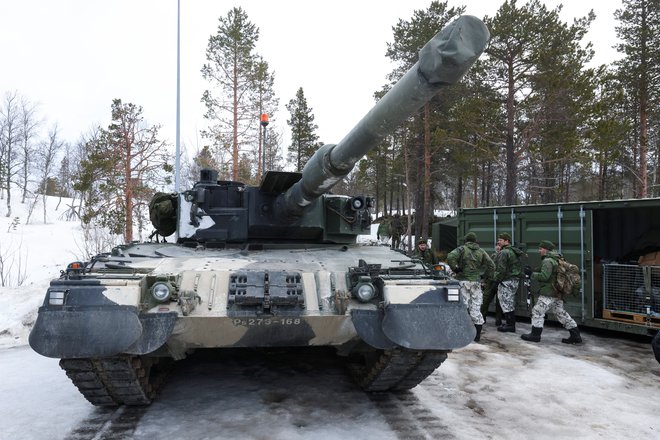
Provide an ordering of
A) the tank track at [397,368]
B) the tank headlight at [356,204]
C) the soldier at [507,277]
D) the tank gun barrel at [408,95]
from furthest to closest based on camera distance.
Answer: the soldier at [507,277], the tank headlight at [356,204], the tank track at [397,368], the tank gun barrel at [408,95]

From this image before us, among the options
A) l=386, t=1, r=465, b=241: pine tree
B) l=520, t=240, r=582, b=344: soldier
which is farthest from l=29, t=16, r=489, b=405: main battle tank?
l=386, t=1, r=465, b=241: pine tree

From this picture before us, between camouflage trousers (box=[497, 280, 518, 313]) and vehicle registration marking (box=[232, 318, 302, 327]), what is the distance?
5.58 metres

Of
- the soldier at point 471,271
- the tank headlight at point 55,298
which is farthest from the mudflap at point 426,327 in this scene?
the soldier at point 471,271

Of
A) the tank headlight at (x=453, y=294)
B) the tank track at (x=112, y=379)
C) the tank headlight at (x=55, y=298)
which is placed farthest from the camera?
the tank headlight at (x=453, y=294)

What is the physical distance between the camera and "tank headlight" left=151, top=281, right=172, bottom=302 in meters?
4.12

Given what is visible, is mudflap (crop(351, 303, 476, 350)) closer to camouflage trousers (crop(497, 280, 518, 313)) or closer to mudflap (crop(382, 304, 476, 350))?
mudflap (crop(382, 304, 476, 350))

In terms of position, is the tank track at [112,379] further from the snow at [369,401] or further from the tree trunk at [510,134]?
the tree trunk at [510,134]

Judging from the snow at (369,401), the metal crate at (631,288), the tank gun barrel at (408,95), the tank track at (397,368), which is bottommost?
the snow at (369,401)

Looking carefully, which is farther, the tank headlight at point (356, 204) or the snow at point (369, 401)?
the tank headlight at point (356, 204)

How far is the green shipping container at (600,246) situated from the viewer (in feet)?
25.9

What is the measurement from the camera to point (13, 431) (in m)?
4.33

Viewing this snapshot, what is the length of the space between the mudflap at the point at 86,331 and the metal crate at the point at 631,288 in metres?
7.60

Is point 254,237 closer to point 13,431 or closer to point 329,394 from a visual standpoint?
point 329,394

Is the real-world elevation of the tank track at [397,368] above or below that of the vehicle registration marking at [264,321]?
below
